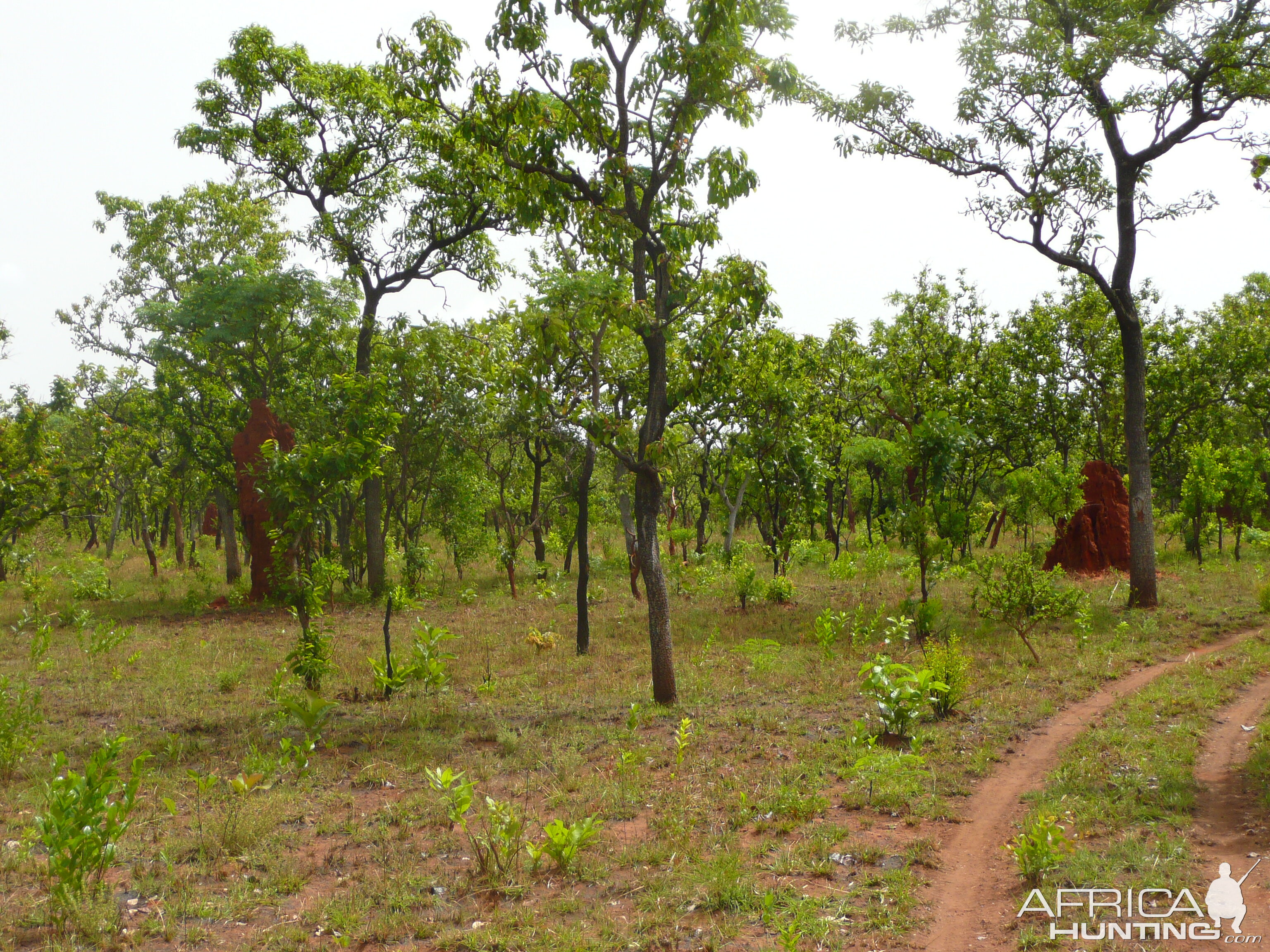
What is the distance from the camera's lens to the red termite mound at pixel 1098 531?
69.1ft

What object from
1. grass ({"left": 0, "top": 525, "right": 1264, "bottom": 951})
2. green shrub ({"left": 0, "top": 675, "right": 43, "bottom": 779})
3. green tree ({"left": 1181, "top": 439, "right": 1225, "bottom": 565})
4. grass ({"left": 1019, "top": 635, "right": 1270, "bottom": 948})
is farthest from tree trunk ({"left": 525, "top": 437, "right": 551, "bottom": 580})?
green tree ({"left": 1181, "top": 439, "right": 1225, "bottom": 565})

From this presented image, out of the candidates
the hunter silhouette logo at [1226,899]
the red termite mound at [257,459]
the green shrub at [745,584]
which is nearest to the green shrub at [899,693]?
the hunter silhouette logo at [1226,899]

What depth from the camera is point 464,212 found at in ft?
Answer: 71.3

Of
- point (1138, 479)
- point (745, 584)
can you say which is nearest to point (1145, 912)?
point (745, 584)

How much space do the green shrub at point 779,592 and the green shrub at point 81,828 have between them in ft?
47.9

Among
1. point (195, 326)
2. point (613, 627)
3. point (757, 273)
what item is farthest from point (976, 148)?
point (195, 326)

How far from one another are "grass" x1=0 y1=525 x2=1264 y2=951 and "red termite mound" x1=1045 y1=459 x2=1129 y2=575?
389 cm

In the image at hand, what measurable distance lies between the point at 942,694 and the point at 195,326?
1964 cm

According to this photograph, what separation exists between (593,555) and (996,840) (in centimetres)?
2388

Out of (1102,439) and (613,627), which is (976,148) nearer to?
(613,627)

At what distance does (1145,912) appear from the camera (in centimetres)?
519

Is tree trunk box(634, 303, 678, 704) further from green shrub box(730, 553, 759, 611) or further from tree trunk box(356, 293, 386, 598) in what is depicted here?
tree trunk box(356, 293, 386, 598)

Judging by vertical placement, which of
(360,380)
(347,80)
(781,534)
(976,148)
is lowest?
(781,534)

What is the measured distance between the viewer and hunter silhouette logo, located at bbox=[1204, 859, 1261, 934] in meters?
4.99
